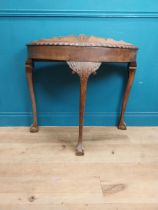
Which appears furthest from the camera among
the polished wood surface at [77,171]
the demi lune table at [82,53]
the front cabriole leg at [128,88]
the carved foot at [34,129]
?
the carved foot at [34,129]

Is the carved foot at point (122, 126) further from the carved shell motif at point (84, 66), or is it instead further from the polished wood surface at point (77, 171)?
the carved shell motif at point (84, 66)

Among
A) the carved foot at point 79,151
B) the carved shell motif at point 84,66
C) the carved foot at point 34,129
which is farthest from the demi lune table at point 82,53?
the carved foot at point 34,129

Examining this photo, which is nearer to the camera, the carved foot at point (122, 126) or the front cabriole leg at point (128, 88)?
the front cabriole leg at point (128, 88)

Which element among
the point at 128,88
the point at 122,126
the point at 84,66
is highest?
the point at 84,66

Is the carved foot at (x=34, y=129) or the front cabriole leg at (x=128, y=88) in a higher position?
the front cabriole leg at (x=128, y=88)

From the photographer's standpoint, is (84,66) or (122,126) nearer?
(84,66)

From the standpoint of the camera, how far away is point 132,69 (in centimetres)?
133

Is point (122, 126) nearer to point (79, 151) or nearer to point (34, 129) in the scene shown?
point (79, 151)

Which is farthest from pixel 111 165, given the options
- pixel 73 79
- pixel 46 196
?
pixel 73 79

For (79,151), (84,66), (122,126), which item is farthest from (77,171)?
(122,126)

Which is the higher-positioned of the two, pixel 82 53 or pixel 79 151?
pixel 82 53

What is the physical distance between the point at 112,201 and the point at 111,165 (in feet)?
0.85

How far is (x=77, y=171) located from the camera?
1000 mm

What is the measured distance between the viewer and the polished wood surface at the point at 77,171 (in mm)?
812
